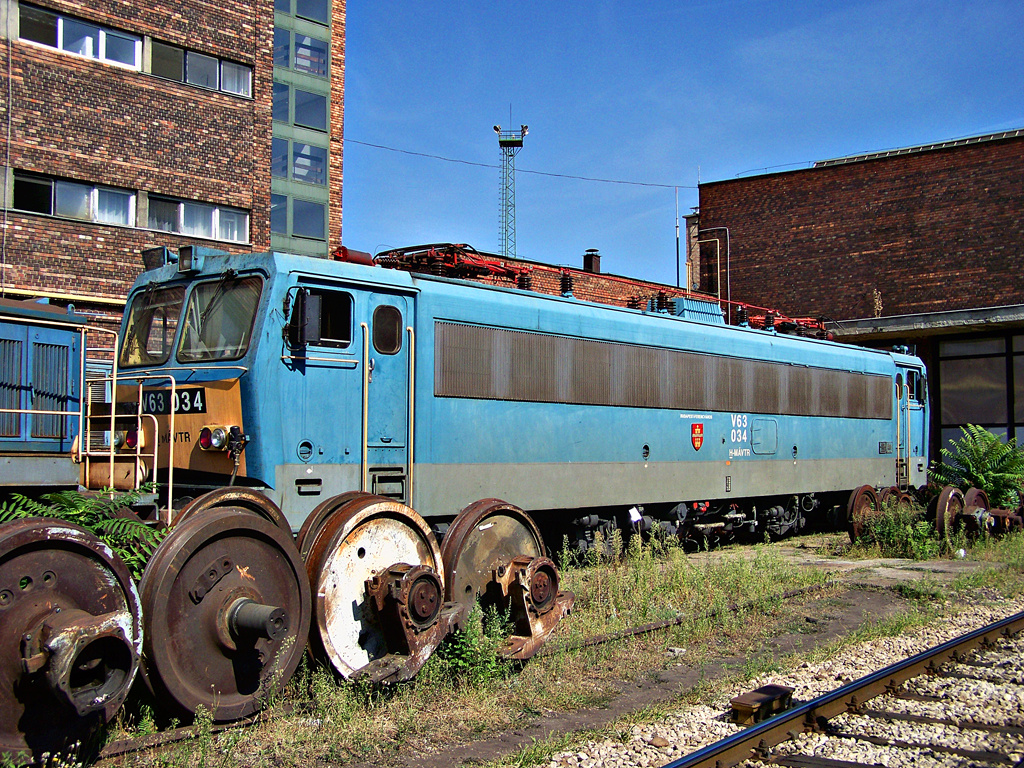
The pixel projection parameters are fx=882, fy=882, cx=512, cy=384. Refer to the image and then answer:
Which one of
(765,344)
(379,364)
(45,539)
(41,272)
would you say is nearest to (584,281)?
(765,344)

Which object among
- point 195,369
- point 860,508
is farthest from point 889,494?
point 195,369

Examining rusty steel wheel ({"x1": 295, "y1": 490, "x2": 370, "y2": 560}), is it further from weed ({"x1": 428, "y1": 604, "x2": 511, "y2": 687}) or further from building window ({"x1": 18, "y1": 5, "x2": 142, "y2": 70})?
building window ({"x1": 18, "y1": 5, "x2": 142, "y2": 70})

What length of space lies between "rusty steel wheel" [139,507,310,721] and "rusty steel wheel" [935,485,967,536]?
38.1 feet

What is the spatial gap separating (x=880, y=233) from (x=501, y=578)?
23.3 metres

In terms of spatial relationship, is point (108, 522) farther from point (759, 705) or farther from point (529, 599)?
point (759, 705)

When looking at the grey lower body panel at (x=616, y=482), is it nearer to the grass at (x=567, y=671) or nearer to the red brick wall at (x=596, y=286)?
the grass at (x=567, y=671)

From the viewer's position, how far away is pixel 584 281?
24.8m

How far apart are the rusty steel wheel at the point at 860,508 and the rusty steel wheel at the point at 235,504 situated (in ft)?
37.2

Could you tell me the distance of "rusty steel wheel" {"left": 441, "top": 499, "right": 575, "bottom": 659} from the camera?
7121 millimetres

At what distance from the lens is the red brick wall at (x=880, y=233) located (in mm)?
24734

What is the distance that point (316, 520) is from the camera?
6.65m

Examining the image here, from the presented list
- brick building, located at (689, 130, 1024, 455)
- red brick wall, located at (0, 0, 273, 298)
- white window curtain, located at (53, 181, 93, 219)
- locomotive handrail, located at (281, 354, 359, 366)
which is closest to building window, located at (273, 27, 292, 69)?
red brick wall, located at (0, 0, 273, 298)

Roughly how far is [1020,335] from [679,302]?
47.3 feet

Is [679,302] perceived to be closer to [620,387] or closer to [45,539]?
[620,387]
